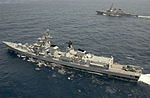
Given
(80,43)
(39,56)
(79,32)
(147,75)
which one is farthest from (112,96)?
(79,32)

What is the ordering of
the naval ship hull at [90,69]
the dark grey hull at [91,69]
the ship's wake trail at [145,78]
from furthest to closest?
the dark grey hull at [91,69] → the naval ship hull at [90,69] → the ship's wake trail at [145,78]

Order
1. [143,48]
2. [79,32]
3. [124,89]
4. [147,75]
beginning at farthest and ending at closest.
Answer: [79,32], [143,48], [147,75], [124,89]

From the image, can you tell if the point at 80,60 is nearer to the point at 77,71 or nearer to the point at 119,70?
the point at 77,71

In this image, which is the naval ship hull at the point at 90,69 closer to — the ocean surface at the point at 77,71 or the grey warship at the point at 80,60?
the grey warship at the point at 80,60

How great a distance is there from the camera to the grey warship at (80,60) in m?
57.6

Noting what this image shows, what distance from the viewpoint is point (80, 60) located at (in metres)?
62.8

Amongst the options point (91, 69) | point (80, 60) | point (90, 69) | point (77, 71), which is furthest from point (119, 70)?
point (77, 71)

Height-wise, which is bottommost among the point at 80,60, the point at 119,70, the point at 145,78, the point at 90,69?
the point at 145,78

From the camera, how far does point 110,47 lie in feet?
272

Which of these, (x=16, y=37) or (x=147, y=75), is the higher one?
(x=16, y=37)

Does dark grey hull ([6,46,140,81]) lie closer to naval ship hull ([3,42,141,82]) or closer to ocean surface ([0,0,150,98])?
naval ship hull ([3,42,141,82])

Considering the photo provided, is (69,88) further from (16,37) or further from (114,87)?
(16,37)

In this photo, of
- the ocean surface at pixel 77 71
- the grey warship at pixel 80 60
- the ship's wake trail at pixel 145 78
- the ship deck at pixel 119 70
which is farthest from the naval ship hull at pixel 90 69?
the ship's wake trail at pixel 145 78

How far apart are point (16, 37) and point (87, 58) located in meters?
55.4
